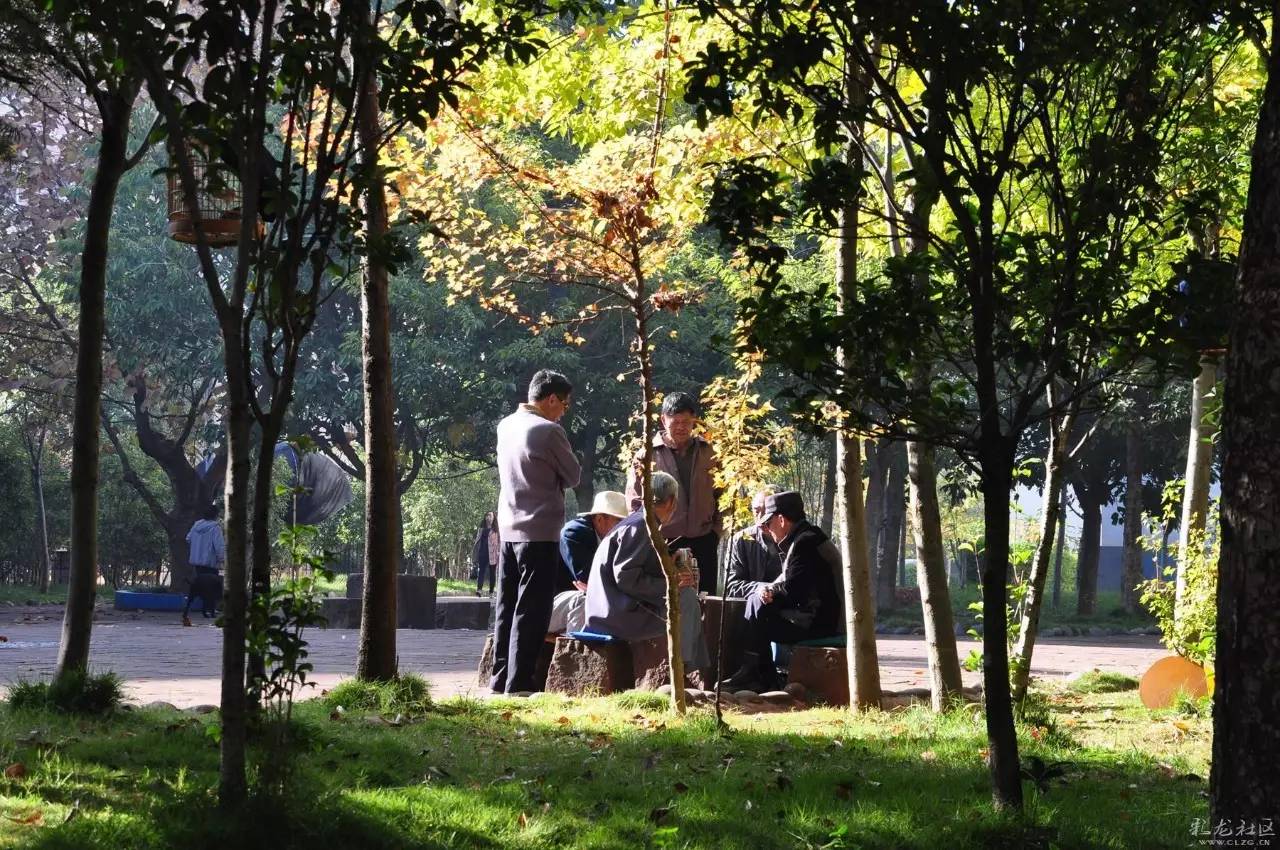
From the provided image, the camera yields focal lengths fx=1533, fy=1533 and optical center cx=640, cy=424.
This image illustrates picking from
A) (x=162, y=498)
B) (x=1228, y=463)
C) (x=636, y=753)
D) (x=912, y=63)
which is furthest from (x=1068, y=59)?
(x=162, y=498)

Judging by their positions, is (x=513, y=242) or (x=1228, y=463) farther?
(x=513, y=242)

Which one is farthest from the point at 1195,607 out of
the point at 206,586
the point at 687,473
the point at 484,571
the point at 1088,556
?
the point at 484,571

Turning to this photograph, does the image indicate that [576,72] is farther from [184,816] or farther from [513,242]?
[184,816]

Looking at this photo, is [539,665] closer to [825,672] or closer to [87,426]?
[825,672]

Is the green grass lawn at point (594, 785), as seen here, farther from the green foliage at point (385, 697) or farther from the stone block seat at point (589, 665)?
the stone block seat at point (589, 665)

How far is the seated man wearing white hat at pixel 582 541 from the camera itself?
10.9 meters

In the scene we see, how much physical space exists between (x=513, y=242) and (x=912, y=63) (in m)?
4.12

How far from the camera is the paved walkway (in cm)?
1185

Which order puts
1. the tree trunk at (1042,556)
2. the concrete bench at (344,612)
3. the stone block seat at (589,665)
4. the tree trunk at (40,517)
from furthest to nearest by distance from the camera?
the tree trunk at (40,517)
the concrete bench at (344,612)
the stone block seat at (589,665)
the tree trunk at (1042,556)

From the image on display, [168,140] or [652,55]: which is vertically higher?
[652,55]

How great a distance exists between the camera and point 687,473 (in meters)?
11.0

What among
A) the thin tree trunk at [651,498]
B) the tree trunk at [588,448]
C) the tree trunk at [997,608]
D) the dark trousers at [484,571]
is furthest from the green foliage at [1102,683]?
the tree trunk at [588,448]

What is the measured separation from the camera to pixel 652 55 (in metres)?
9.60

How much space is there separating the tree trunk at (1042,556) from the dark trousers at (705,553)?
2380 millimetres
